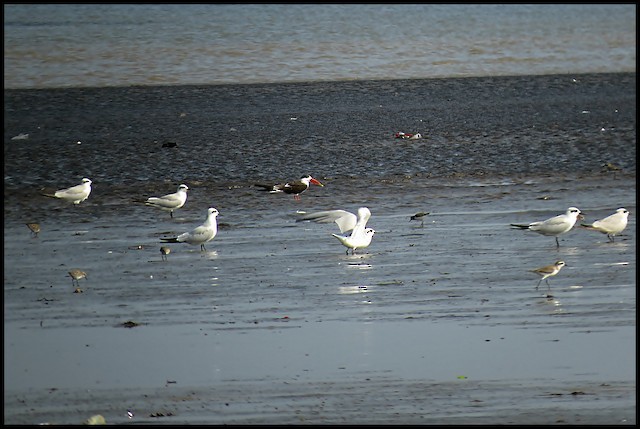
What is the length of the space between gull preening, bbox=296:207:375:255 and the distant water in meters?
13.0

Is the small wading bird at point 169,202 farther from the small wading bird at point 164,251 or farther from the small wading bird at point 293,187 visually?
the small wading bird at point 164,251

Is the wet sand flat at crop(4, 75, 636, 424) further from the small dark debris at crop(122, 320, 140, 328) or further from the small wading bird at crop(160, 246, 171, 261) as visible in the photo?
the small wading bird at crop(160, 246, 171, 261)

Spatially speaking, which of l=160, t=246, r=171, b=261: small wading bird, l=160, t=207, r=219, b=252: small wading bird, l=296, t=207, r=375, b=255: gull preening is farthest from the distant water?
l=160, t=246, r=171, b=261: small wading bird

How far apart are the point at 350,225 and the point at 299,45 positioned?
24100mm

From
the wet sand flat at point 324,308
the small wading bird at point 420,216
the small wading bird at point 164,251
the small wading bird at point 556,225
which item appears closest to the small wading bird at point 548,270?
the wet sand flat at point 324,308

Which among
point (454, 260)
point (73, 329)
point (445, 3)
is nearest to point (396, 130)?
point (454, 260)

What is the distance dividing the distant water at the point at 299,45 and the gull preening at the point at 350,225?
13.0m

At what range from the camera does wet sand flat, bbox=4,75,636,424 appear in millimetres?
6805

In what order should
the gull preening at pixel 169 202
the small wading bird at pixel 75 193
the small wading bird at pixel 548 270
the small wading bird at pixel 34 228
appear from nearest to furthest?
the small wading bird at pixel 548 270
the small wading bird at pixel 34 228
the gull preening at pixel 169 202
the small wading bird at pixel 75 193

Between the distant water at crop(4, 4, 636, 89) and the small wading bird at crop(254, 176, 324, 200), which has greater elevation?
the small wading bird at crop(254, 176, 324, 200)

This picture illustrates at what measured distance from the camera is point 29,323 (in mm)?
8711

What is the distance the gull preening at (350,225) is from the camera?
11.3 m

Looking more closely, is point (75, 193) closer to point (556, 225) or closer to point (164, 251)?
point (164, 251)

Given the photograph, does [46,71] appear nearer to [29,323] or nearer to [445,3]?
[29,323]
